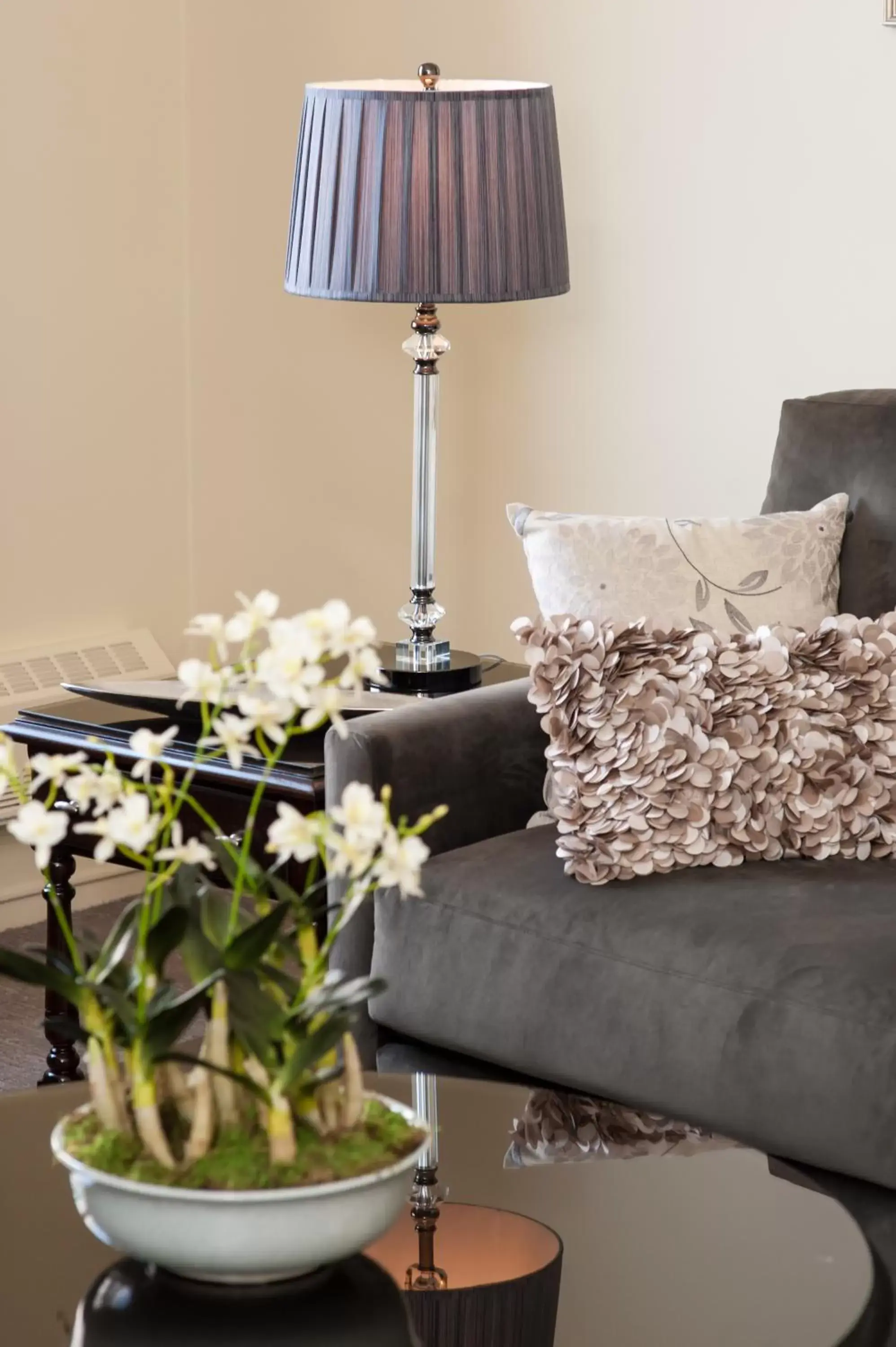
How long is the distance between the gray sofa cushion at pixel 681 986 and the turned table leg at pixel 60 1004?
0.47 metres

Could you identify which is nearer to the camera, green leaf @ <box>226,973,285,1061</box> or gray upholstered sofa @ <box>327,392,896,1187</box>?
green leaf @ <box>226,973,285,1061</box>

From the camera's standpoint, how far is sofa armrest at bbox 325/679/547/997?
1.93 metres

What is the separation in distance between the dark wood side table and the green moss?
96 cm

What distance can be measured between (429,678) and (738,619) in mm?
469

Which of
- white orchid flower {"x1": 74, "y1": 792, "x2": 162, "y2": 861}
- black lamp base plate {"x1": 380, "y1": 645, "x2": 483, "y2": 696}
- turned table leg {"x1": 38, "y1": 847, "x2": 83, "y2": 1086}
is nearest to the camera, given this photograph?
white orchid flower {"x1": 74, "y1": 792, "x2": 162, "y2": 861}

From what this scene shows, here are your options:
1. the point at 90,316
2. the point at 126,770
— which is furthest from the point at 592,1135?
the point at 90,316

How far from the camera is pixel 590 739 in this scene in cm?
181

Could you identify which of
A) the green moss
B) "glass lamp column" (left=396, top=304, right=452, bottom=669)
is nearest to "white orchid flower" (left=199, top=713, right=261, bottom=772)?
the green moss

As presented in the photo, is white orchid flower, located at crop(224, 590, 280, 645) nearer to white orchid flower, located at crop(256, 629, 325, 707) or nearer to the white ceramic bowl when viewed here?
white orchid flower, located at crop(256, 629, 325, 707)

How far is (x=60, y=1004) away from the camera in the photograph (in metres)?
2.23

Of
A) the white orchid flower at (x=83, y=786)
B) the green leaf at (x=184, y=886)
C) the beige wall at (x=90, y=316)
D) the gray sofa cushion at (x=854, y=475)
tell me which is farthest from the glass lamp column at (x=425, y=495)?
the white orchid flower at (x=83, y=786)

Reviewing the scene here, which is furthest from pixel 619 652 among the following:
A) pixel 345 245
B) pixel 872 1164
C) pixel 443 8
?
pixel 443 8

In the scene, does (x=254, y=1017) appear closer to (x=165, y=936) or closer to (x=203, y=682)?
(x=165, y=936)

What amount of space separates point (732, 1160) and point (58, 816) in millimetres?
650
